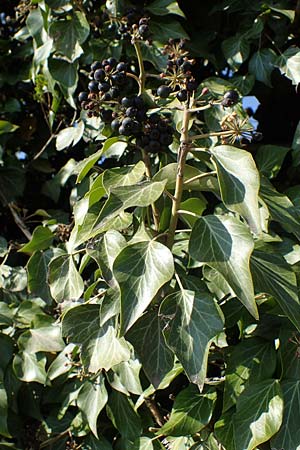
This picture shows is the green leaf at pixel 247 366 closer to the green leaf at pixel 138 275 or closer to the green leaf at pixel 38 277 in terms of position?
the green leaf at pixel 138 275

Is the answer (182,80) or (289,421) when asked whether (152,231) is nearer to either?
(182,80)

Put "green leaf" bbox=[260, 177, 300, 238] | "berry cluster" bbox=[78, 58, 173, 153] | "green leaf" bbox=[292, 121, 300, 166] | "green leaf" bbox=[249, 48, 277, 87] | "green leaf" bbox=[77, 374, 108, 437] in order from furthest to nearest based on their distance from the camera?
"green leaf" bbox=[249, 48, 277, 87]
"green leaf" bbox=[292, 121, 300, 166]
"green leaf" bbox=[77, 374, 108, 437]
"berry cluster" bbox=[78, 58, 173, 153]
"green leaf" bbox=[260, 177, 300, 238]

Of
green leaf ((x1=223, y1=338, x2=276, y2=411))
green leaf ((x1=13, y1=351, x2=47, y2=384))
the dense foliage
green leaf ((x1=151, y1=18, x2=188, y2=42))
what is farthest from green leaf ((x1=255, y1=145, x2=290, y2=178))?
green leaf ((x1=13, y1=351, x2=47, y2=384))

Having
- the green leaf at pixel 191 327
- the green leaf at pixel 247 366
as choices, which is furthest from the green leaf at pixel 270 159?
the green leaf at pixel 191 327

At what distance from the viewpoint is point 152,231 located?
139cm

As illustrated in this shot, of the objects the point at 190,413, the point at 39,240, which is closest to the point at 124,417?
the point at 190,413

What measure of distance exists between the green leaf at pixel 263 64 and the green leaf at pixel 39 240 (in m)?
0.73

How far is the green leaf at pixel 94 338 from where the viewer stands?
132 centimetres

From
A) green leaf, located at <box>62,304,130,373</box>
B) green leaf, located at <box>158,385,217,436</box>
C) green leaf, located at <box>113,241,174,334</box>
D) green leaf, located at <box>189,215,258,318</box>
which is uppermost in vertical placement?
green leaf, located at <box>189,215,258,318</box>

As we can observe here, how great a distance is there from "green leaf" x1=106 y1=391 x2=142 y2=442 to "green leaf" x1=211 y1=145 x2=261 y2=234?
73cm

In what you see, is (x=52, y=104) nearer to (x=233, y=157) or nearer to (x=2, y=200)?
(x=2, y=200)

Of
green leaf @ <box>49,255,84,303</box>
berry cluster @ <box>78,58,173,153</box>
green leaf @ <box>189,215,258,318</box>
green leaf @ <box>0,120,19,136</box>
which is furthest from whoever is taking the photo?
green leaf @ <box>0,120,19,136</box>

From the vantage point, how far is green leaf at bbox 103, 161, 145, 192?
1312 mm

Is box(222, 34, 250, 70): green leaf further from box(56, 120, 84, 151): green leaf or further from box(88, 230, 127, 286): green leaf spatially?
box(88, 230, 127, 286): green leaf
